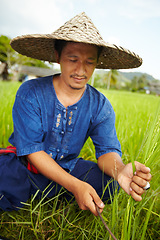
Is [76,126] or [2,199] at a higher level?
[76,126]

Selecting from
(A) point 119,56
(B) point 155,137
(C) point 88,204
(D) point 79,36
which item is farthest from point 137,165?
(A) point 119,56

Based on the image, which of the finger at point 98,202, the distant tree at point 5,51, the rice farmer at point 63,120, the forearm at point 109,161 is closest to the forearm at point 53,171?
the rice farmer at point 63,120

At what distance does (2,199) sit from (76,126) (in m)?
0.57

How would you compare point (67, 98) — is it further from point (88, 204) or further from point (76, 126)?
point (88, 204)

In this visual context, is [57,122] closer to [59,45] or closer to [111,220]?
[59,45]

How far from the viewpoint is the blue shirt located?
1150mm

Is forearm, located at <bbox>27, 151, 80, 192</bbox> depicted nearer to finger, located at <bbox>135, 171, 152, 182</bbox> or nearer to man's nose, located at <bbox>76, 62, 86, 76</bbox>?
finger, located at <bbox>135, 171, 152, 182</bbox>

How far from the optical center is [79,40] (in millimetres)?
923

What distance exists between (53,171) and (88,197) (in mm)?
243

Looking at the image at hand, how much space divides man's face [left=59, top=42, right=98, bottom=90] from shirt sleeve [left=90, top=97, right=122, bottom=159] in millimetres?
261

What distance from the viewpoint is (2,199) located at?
1191 millimetres

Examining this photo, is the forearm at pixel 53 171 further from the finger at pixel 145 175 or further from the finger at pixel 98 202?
the finger at pixel 145 175

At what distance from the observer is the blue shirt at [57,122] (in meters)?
1.15

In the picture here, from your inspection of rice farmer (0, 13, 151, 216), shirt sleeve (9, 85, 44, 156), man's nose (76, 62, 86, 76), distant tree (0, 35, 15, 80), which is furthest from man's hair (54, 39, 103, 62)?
distant tree (0, 35, 15, 80)
